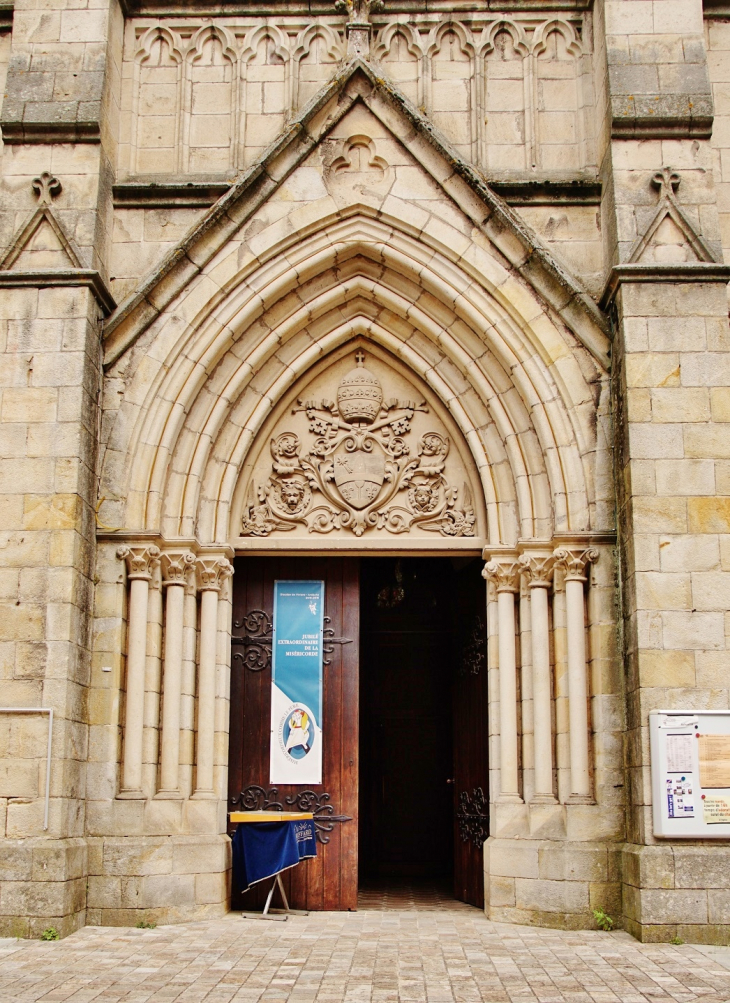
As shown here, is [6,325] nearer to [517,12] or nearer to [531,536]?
[531,536]

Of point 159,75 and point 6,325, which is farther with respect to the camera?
point 159,75

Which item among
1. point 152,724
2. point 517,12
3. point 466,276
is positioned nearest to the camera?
point 152,724

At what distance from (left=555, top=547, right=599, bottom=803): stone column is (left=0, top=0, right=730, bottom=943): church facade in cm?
2

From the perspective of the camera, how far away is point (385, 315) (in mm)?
9344

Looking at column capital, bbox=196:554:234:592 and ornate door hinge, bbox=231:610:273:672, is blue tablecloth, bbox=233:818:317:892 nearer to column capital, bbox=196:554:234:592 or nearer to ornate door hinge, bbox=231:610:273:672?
ornate door hinge, bbox=231:610:273:672

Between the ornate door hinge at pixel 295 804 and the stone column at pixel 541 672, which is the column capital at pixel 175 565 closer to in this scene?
the ornate door hinge at pixel 295 804

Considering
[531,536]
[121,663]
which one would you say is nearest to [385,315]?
[531,536]

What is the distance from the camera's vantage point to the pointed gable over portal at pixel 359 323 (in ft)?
28.4

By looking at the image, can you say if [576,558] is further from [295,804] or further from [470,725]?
[295,804]

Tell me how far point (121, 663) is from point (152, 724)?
50 centimetres

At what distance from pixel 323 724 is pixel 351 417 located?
2481mm

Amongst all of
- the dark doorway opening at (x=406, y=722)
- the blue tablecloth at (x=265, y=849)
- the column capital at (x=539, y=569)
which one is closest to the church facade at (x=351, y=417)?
the column capital at (x=539, y=569)

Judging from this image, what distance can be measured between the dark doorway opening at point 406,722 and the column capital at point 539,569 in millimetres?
2928

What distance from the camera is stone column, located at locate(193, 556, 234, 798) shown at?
8461 millimetres
